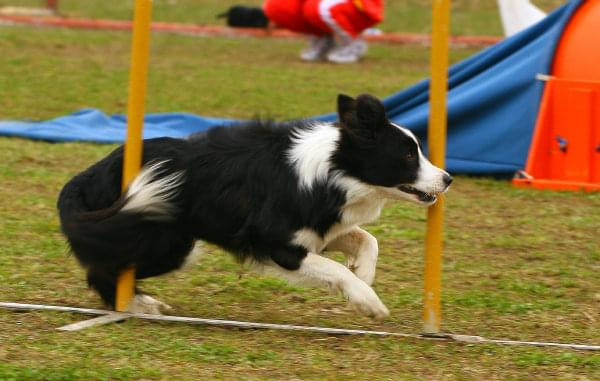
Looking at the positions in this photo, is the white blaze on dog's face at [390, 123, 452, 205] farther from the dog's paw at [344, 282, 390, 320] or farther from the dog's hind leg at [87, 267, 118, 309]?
the dog's hind leg at [87, 267, 118, 309]

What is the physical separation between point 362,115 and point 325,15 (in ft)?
32.6

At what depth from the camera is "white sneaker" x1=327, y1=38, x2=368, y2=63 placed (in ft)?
49.5

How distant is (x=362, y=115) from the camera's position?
4586mm

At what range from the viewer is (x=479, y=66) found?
8.90 metres

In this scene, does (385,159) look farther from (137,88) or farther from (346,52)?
(346,52)

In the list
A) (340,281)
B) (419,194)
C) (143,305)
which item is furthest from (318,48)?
(340,281)

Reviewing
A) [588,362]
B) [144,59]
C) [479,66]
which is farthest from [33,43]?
[588,362]

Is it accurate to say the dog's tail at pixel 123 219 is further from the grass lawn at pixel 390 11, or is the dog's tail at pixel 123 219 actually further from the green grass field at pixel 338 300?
the grass lawn at pixel 390 11

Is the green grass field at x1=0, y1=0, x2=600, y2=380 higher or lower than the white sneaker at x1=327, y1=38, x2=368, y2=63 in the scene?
lower

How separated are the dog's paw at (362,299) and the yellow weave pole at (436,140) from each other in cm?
21

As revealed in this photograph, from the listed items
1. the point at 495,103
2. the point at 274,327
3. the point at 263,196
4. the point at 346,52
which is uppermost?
the point at 346,52

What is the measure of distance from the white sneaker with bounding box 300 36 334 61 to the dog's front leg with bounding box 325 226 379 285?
1035 centimetres

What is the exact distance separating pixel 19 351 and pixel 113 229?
675mm

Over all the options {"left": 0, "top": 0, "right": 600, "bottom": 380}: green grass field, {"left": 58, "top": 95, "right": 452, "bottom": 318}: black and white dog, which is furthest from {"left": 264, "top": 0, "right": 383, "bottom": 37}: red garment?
{"left": 58, "top": 95, "right": 452, "bottom": 318}: black and white dog
